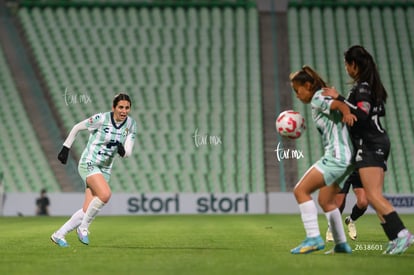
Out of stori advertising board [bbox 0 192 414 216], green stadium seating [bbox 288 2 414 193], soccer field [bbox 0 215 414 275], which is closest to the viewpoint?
soccer field [bbox 0 215 414 275]

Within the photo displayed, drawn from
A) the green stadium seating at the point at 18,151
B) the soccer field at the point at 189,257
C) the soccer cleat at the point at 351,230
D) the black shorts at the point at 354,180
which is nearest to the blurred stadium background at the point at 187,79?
the green stadium seating at the point at 18,151

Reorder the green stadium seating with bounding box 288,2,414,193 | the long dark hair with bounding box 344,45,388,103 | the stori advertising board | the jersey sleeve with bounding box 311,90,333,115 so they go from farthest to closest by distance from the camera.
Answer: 1. the green stadium seating with bounding box 288,2,414,193
2. the stori advertising board
3. the long dark hair with bounding box 344,45,388,103
4. the jersey sleeve with bounding box 311,90,333,115

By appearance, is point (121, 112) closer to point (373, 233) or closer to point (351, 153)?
point (351, 153)

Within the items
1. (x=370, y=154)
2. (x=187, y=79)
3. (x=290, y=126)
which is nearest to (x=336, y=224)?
(x=370, y=154)

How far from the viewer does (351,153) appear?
7496 millimetres

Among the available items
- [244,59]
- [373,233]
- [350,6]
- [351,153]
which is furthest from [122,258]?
[350,6]

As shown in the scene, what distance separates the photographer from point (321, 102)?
286 inches

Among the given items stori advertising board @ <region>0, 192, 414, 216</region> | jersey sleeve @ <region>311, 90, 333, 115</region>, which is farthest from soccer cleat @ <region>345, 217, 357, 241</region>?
stori advertising board @ <region>0, 192, 414, 216</region>

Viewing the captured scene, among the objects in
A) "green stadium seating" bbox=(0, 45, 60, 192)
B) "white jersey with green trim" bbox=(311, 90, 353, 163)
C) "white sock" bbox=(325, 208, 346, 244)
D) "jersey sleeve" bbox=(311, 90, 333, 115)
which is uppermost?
"green stadium seating" bbox=(0, 45, 60, 192)

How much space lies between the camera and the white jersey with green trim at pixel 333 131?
24.1 feet

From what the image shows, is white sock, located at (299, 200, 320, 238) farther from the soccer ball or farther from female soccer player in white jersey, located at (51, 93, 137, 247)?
female soccer player in white jersey, located at (51, 93, 137, 247)

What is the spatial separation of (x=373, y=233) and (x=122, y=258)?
5952 millimetres

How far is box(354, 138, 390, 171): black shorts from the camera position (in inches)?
290

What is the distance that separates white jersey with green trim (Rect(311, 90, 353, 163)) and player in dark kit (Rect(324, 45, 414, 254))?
0.36 ft
